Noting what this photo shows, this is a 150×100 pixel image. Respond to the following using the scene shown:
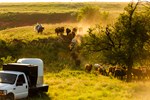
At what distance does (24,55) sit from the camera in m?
43.7

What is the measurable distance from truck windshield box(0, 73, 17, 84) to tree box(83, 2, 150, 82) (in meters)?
13.3

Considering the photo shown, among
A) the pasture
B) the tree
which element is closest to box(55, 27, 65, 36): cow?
the pasture

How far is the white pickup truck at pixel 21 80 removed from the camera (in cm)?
2245

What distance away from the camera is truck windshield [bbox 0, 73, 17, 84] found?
914 inches

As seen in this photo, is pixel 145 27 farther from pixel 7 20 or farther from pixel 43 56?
pixel 7 20

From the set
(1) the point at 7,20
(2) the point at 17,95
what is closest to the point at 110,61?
(2) the point at 17,95

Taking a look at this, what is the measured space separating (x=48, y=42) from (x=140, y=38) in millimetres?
14013

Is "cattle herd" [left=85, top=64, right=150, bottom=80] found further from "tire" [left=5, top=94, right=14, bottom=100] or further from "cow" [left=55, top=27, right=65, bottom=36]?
"tire" [left=5, top=94, right=14, bottom=100]

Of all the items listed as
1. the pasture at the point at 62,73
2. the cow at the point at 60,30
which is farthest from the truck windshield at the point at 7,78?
the cow at the point at 60,30

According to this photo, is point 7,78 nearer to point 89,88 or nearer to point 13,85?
point 13,85

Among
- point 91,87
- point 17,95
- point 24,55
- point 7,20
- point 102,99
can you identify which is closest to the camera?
point 17,95

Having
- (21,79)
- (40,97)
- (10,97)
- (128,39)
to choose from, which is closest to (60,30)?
(128,39)

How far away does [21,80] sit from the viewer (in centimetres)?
2361

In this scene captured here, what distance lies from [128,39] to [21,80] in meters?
13.8
